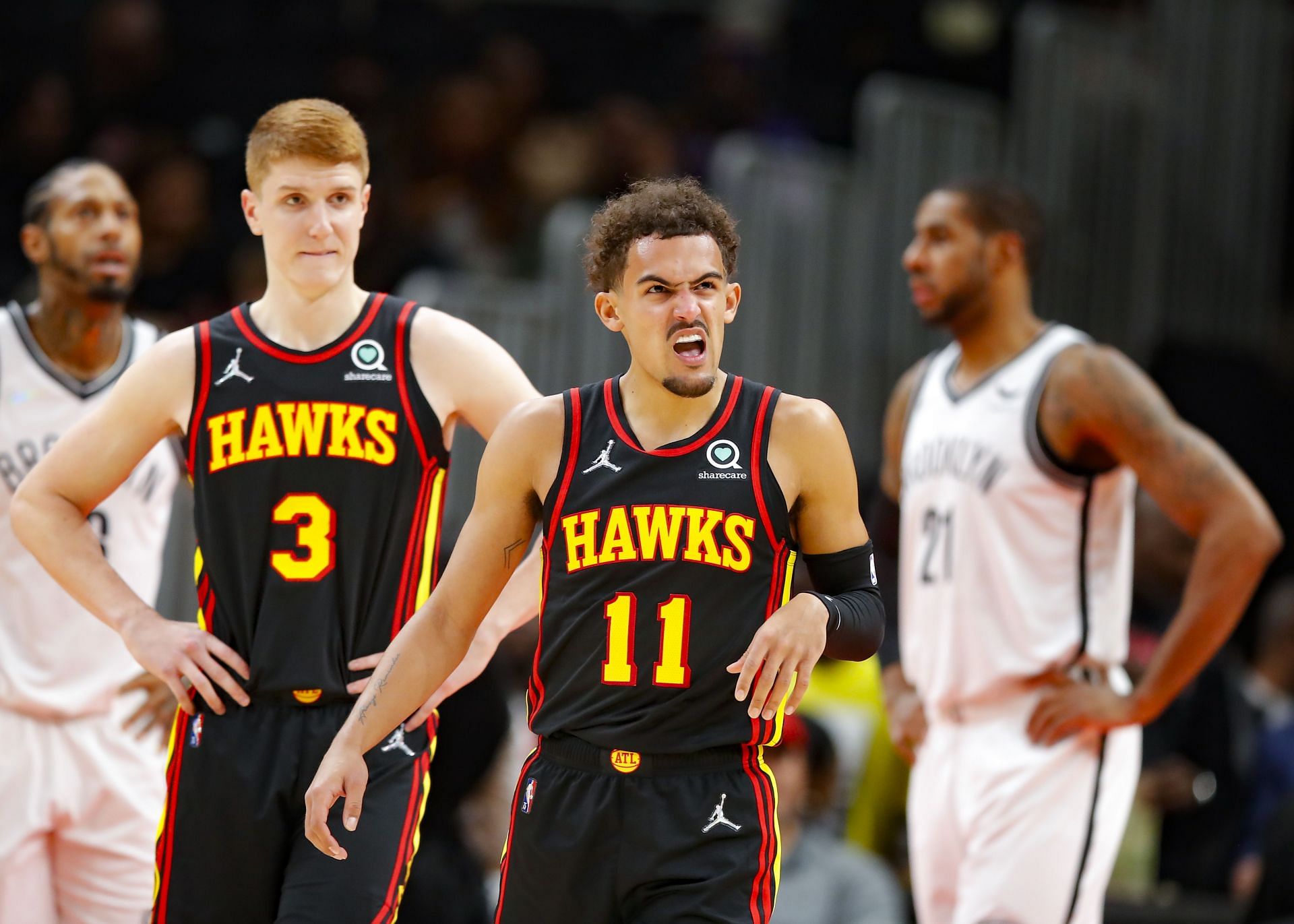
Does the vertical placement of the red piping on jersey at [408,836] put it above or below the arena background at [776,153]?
below

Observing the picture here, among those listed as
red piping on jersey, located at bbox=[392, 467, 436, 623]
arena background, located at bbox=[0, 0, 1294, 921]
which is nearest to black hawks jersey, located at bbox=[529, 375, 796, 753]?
red piping on jersey, located at bbox=[392, 467, 436, 623]

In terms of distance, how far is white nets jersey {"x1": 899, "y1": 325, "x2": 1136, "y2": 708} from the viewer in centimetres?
598

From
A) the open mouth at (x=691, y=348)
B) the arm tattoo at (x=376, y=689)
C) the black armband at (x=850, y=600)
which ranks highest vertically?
the open mouth at (x=691, y=348)

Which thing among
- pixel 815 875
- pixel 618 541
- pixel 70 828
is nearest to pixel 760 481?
pixel 618 541

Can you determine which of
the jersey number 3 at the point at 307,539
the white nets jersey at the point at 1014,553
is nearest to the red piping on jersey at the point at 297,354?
the jersey number 3 at the point at 307,539

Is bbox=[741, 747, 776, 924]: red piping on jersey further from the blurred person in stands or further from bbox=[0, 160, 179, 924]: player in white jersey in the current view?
the blurred person in stands

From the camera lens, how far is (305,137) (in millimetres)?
4852

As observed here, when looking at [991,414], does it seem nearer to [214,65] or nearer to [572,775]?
[572,775]

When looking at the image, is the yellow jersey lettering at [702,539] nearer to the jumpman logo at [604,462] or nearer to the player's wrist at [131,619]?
the jumpman logo at [604,462]

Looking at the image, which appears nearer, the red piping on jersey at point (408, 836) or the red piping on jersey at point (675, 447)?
the red piping on jersey at point (675, 447)

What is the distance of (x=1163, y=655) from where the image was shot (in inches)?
229

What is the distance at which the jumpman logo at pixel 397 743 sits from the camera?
15.6ft

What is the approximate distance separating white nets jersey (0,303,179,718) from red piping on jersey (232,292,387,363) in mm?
1124

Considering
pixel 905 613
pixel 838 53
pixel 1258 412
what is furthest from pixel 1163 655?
pixel 838 53
